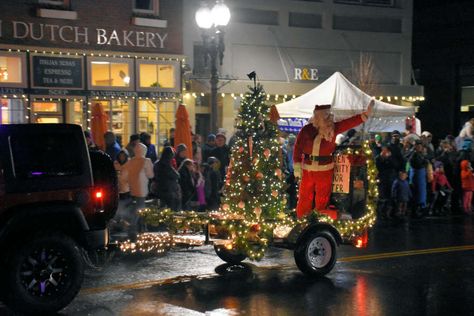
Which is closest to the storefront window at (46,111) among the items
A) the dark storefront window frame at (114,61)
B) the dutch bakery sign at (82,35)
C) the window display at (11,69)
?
the window display at (11,69)

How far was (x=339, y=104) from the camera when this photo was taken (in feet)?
56.4

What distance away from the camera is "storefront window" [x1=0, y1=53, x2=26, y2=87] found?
1869 cm

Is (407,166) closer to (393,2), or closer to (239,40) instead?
(239,40)

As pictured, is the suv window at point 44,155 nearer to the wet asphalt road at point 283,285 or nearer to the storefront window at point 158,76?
the wet asphalt road at point 283,285

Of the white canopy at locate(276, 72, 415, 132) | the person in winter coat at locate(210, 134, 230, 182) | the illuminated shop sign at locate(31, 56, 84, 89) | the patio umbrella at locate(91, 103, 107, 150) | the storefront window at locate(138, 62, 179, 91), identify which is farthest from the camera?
the storefront window at locate(138, 62, 179, 91)

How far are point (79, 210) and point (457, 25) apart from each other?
90.2 ft

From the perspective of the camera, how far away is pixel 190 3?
21.6 m

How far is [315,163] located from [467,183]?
308 inches

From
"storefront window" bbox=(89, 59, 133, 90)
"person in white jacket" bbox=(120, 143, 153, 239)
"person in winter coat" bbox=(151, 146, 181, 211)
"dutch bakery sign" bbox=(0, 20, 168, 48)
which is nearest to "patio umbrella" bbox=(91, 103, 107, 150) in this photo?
"storefront window" bbox=(89, 59, 133, 90)

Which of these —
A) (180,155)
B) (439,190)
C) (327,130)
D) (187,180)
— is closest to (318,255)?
(327,130)

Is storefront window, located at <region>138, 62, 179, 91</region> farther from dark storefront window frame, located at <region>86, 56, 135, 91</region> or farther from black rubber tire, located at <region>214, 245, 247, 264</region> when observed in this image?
black rubber tire, located at <region>214, 245, 247, 264</region>

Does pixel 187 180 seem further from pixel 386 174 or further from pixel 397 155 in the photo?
pixel 397 155

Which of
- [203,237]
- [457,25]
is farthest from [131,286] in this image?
[457,25]

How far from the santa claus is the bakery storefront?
29.6 ft
